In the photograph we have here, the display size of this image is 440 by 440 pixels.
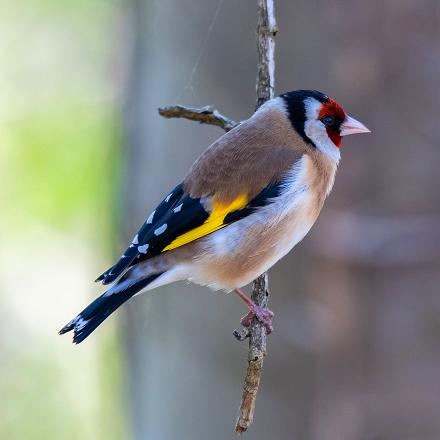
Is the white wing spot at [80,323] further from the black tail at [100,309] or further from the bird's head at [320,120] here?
the bird's head at [320,120]

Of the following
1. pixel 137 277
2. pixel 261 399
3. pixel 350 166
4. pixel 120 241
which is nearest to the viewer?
pixel 137 277

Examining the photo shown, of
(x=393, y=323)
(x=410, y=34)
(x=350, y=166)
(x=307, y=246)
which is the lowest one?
(x=393, y=323)

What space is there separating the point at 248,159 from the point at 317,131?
372 millimetres

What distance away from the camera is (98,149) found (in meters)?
6.79

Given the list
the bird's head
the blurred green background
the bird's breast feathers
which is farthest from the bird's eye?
the blurred green background

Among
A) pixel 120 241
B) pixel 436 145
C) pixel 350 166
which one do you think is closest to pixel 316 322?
pixel 350 166

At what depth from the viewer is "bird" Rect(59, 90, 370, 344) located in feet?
8.77

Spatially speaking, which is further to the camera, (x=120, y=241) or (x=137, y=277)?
(x=120, y=241)

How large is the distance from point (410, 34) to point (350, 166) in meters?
0.60

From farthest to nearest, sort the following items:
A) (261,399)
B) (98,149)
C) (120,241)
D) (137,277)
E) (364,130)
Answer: (98,149) → (120,241) → (261,399) → (364,130) → (137,277)

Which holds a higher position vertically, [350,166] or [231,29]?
[231,29]

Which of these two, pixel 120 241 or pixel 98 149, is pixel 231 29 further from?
pixel 98 149

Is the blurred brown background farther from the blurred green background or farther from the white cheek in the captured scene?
the blurred green background

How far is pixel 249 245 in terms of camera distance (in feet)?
9.11
